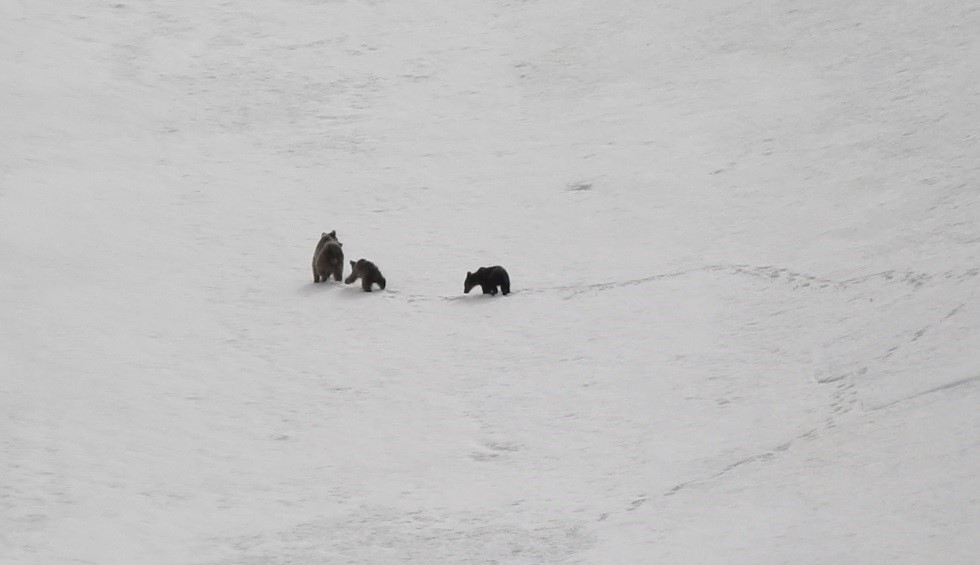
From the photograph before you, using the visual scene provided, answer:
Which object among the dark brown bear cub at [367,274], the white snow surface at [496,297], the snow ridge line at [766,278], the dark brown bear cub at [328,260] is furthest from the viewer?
the dark brown bear cub at [328,260]

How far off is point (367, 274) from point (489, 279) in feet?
4.34

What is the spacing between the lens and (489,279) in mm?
13516

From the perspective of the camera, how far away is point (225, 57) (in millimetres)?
21859

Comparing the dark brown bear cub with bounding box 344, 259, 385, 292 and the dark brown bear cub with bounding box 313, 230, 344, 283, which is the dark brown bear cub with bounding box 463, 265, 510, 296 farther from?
the dark brown bear cub with bounding box 313, 230, 344, 283

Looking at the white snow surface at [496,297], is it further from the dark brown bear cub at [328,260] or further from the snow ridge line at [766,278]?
the dark brown bear cub at [328,260]

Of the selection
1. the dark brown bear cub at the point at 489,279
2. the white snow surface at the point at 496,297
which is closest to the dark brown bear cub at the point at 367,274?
the white snow surface at the point at 496,297

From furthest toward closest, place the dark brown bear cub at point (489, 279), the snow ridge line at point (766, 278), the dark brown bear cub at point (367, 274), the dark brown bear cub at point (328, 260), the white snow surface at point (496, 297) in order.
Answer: the dark brown bear cub at point (328, 260) → the dark brown bear cub at point (367, 274) → the dark brown bear cub at point (489, 279) → the snow ridge line at point (766, 278) → the white snow surface at point (496, 297)

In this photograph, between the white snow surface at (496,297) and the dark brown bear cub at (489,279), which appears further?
the dark brown bear cub at (489,279)

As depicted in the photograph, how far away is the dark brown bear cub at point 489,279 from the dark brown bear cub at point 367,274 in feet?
3.10

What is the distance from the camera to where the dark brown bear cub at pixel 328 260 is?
45.5 ft

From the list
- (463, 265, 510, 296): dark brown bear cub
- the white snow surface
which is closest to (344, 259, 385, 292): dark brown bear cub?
the white snow surface

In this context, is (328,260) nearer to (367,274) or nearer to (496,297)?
(367,274)

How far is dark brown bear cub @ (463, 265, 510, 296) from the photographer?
531 inches

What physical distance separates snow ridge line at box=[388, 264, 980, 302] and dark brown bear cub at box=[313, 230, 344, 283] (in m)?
0.67
